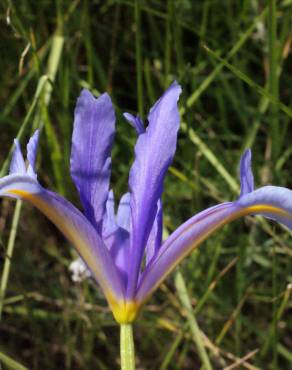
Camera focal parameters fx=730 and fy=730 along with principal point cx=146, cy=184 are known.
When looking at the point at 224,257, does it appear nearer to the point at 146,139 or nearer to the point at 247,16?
the point at 247,16

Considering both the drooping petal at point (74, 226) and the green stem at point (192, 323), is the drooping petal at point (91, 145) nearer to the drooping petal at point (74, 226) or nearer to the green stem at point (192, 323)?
the drooping petal at point (74, 226)

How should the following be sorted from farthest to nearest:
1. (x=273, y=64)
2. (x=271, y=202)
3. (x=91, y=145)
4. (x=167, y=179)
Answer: (x=167, y=179)
(x=273, y=64)
(x=91, y=145)
(x=271, y=202)

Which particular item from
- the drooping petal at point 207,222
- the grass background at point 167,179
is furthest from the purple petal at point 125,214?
the grass background at point 167,179

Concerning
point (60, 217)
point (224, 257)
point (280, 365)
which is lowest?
point (280, 365)

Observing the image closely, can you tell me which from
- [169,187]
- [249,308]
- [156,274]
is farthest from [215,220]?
[249,308]

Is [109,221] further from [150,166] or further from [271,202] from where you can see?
[271,202]

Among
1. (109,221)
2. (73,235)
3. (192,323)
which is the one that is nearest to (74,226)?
(73,235)
